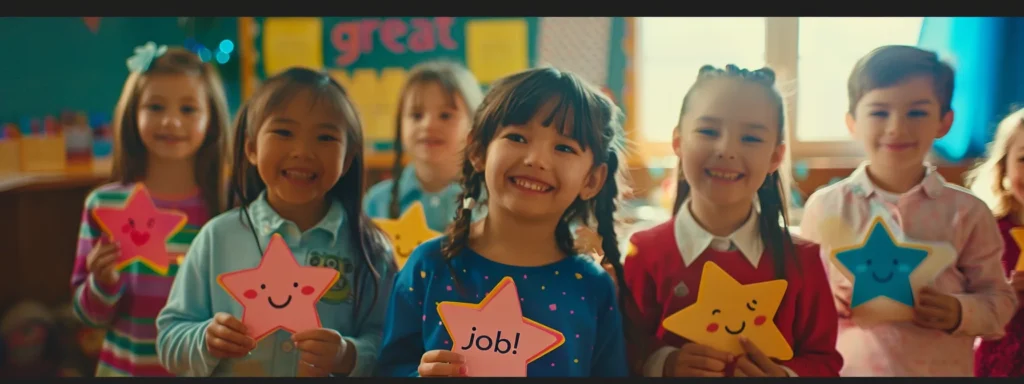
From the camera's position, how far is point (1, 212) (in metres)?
1.18

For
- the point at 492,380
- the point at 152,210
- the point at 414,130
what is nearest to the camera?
the point at 492,380

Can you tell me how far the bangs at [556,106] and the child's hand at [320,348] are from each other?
361 mm

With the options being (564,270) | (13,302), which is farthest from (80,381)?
(564,270)

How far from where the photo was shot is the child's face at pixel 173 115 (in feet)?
A: 3.74

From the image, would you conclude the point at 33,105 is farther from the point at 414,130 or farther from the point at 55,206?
the point at 414,130

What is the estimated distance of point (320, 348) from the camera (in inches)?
41.9

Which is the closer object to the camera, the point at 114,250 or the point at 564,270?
the point at 564,270

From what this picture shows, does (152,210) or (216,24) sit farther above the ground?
(216,24)

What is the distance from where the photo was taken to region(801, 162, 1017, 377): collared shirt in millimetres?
1050

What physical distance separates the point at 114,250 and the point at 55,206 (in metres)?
0.12

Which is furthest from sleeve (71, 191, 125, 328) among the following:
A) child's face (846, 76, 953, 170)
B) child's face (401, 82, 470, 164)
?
child's face (846, 76, 953, 170)

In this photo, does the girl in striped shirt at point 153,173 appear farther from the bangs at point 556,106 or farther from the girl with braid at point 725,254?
the girl with braid at point 725,254

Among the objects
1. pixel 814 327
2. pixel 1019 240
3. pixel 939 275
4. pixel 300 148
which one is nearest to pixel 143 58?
pixel 300 148

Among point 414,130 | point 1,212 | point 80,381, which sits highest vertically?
point 414,130
